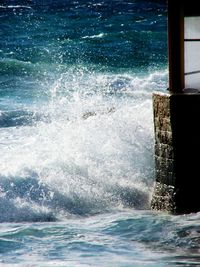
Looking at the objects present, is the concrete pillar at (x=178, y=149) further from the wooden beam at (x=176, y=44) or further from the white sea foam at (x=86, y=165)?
the white sea foam at (x=86, y=165)

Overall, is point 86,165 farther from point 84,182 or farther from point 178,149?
point 178,149

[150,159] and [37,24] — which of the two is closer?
[150,159]

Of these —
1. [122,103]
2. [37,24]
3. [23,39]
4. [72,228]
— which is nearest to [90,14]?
[37,24]

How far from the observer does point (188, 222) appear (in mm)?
9430

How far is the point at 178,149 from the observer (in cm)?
952

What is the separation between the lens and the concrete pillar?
9359 mm

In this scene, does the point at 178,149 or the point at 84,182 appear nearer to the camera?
the point at 178,149

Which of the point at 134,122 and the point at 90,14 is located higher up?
the point at 90,14

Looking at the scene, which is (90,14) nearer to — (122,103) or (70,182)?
(122,103)

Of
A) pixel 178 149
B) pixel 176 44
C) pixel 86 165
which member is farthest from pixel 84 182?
pixel 176 44

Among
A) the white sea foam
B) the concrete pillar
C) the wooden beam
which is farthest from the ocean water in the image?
the wooden beam

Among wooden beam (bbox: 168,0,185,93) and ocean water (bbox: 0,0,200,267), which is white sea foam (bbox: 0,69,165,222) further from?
wooden beam (bbox: 168,0,185,93)

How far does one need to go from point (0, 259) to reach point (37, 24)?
29876 millimetres

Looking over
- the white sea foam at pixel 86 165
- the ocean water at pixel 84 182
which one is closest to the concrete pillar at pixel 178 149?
the ocean water at pixel 84 182
